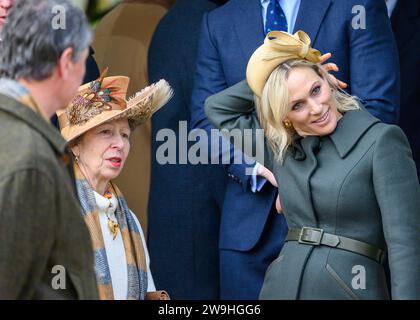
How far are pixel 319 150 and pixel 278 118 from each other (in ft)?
0.71

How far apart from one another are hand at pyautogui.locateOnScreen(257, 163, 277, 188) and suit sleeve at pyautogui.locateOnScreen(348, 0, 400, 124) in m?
0.55

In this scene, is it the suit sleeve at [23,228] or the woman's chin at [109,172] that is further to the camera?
the woman's chin at [109,172]

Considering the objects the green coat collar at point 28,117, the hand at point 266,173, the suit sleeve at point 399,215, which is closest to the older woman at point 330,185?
the suit sleeve at point 399,215

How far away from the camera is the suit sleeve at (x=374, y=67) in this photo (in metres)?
5.55

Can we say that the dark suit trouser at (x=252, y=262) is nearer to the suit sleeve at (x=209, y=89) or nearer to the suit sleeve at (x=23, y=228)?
the suit sleeve at (x=209, y=89)

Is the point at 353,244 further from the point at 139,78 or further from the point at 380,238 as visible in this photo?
the point at 139,78

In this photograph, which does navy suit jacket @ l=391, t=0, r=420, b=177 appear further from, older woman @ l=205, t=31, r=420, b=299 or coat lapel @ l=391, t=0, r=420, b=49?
older woman @ l=205, t=31, r=420, b=299

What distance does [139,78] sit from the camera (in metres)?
6.59

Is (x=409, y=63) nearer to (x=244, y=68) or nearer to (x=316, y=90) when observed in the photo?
(x=244, y=68)

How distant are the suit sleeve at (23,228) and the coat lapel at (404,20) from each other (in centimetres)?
323

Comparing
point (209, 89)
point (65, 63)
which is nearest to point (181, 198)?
point (209, 89)

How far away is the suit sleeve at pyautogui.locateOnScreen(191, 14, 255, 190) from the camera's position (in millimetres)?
5781

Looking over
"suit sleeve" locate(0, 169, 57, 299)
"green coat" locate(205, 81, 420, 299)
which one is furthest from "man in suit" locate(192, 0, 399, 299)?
"suit sleeve" locate(0, 169, 57, 299)
